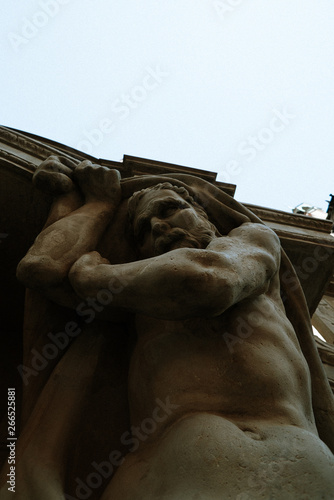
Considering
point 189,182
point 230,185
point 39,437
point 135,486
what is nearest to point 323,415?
point 135,486

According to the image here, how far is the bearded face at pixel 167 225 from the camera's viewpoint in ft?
10.3

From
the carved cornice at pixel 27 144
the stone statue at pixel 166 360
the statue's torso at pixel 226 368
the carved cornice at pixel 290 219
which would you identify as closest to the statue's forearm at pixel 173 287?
the stone statue at pixel 166 360

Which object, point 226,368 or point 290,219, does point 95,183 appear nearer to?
point 226,368

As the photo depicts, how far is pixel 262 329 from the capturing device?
9.55 feet

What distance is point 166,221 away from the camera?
10.7 ft

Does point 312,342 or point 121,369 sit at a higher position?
point 312,342

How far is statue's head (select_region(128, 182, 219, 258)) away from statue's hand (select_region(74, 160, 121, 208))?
9.5 inches

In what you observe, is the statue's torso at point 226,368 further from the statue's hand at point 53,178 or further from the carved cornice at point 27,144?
A: the carved cornice at point 27,144

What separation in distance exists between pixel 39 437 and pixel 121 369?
2.41 feet

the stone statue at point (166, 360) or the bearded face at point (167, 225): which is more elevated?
the bearded face at point (167, 225)

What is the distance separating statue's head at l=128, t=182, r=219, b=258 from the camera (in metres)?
3.13

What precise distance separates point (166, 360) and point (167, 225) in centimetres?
87

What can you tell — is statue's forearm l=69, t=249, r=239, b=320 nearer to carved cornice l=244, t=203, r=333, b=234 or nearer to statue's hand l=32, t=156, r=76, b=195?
statue's hand l=32, t=156, r=76, b=195

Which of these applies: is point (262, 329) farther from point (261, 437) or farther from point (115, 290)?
point (115, 290)
